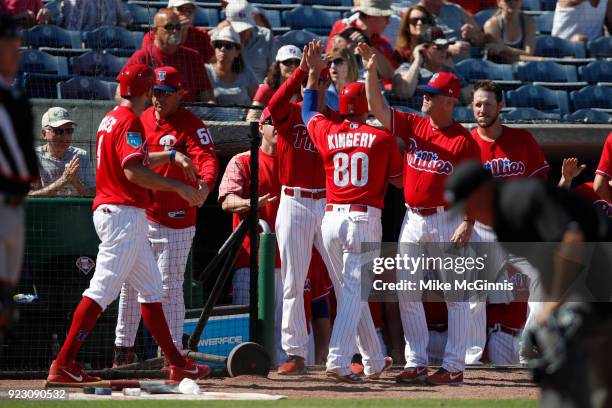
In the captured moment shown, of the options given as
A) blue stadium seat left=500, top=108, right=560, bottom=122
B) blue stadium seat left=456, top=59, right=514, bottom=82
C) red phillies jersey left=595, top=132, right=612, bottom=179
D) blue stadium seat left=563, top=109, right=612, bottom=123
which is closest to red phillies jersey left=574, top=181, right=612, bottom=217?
red phillies jersey left=595, top=132, right=612, bottom=179

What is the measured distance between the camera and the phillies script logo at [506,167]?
7977 millimetres

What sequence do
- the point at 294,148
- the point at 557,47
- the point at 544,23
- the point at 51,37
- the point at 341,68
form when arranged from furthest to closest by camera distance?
the point at 544,23, the point at 557,47, the point at 51,37, the point at 341,68, the point at 294,148

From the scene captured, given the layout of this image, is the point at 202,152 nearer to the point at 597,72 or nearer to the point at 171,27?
the point at 171,27

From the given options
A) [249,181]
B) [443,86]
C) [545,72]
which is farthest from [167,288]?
[545,72]

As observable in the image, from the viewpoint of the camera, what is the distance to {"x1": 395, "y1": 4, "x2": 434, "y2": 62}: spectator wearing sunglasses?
1048cm

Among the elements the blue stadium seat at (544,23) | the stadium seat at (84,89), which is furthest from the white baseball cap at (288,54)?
the blue stadium seat at (544,23)

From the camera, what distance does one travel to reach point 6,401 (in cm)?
637

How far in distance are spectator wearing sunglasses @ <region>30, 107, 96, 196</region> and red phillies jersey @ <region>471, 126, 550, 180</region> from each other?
9.70ft

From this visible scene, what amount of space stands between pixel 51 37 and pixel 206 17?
186 centimetres

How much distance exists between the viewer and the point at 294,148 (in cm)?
780

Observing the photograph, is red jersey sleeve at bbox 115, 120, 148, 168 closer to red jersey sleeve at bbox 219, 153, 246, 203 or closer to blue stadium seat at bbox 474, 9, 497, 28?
→ red jersey sleeve at bbox 219, 153, 246, 203

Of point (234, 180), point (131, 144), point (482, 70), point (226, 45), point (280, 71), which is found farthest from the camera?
point (482, 70)

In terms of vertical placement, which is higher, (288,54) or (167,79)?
(288,54)

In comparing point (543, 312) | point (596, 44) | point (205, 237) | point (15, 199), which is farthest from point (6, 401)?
point (596, 44)
